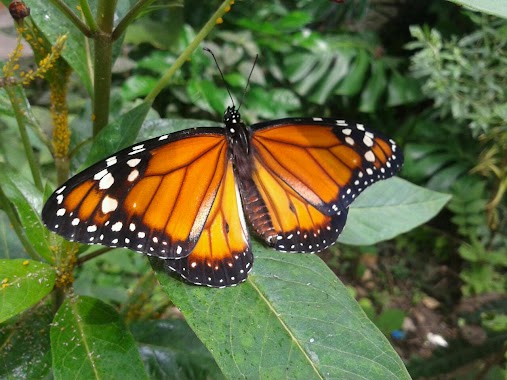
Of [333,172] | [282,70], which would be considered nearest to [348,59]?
[282,70]

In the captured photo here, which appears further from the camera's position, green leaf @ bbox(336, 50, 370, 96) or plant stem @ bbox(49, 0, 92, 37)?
green leaf @ bbox(336, 50, 370, 96)

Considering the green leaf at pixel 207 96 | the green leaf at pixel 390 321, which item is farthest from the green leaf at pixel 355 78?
the green leaf at pixel 390 321

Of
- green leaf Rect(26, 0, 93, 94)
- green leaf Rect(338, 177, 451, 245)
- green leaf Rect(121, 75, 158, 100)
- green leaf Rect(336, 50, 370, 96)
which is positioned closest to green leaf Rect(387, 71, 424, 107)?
green leaf Rect(336, 50, 370, 96)

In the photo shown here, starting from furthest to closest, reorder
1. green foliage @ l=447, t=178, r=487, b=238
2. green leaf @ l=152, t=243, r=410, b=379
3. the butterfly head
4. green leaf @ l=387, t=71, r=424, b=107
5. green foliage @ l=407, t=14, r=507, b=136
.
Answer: green leaf @ l=387, t=71, r=424, b=107, green foliage @ l=447, t=178, r=487, b=238, green foliage @ l=407, t=14, r=507, b=136, the butterfly head, green leaf @ l=152, t=243, r=410, b=379

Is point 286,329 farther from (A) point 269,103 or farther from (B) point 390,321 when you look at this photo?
(A) point 269,103

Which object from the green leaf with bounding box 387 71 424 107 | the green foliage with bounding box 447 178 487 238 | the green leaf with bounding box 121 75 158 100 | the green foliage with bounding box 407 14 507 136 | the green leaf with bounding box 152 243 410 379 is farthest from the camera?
the green leaf with bounding box 387 71 424 107

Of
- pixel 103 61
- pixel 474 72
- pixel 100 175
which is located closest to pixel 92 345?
pixel 100 175

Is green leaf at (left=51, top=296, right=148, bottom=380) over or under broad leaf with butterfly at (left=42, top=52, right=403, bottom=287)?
under

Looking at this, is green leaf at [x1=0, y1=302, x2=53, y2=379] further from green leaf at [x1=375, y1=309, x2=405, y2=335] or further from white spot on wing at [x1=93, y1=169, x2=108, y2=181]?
green leaf at [x1=375, y1=309, x2=405, y2=335]
